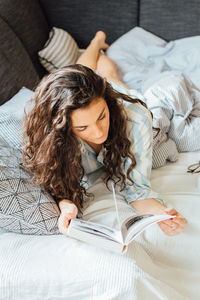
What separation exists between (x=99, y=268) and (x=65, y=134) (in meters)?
0.41

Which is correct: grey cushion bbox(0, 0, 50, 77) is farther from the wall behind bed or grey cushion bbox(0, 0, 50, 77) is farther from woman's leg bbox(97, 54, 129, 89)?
woman's leg bbox(97, 54, 129, 89)

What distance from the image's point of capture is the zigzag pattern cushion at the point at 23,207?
1042mm

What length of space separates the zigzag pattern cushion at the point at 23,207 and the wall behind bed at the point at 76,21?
657 millimetres

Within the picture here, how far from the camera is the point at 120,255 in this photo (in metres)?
0.93

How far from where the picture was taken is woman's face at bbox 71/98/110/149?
93 centimetres

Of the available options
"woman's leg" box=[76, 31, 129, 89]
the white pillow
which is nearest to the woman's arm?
the white pillow

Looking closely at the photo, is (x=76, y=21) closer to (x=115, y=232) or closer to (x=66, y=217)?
(x=66, y=217)

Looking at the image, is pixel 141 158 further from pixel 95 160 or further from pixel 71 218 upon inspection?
pixel 71 218

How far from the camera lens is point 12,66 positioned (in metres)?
1.59

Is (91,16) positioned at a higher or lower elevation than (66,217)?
higher

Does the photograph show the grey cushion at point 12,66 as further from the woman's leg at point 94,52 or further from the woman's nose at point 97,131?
the woman's nose at point 97,131

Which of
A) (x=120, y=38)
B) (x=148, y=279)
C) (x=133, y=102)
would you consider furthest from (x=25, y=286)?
(x=120, y=38)

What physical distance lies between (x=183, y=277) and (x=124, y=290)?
0.23 meters

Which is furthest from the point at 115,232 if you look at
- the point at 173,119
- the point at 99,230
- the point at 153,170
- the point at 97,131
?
the point at 173,119
